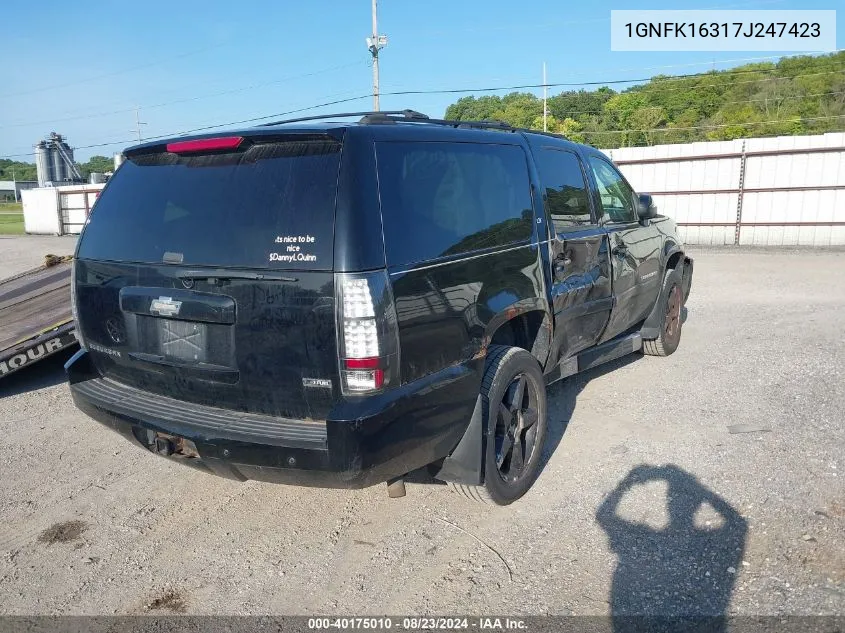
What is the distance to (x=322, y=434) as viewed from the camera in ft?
8.93

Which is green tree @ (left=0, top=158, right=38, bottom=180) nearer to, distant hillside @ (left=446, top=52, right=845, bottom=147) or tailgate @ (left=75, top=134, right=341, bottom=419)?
distant hillside @ (left=446, top=52, right=845, bottom=147)

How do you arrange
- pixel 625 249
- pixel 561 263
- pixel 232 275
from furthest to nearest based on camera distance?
pixel 625 249, pixel 561 263, pixel 232 275

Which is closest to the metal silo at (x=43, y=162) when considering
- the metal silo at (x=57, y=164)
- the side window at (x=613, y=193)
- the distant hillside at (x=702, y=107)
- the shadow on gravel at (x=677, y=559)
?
the metal silo at (x=57, y=164)

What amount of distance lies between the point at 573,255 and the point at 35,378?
16.9 ft

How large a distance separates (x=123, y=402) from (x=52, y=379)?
364 centimetres

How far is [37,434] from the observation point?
191 inches

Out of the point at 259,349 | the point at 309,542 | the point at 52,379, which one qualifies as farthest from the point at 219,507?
the point at 52,379

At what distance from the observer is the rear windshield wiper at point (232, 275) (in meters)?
2.75

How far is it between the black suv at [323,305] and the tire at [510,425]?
0.04ft

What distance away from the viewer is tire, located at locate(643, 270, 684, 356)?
20.0ft

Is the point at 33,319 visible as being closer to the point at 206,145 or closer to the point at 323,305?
the point at 206,145

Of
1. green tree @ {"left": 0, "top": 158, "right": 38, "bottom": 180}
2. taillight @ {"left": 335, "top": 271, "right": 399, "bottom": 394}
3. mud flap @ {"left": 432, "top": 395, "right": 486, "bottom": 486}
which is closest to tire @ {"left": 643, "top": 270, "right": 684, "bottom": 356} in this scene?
mud flap @ {"left": 432, "top": 395, "right": 486, "bottom": 486}

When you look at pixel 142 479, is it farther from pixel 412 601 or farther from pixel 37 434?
pixel 412 601

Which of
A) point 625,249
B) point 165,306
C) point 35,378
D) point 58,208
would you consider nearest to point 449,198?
point 165,306
